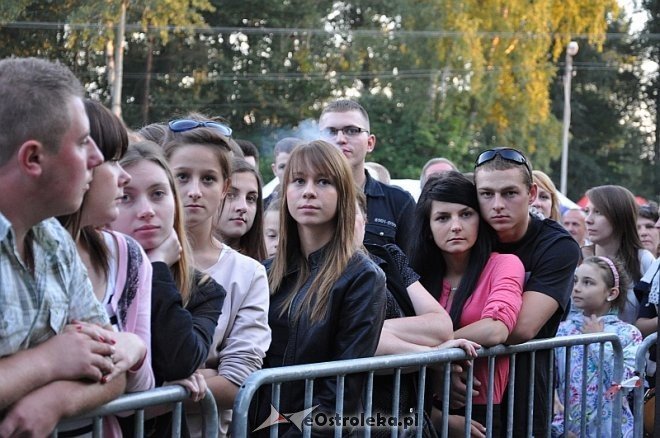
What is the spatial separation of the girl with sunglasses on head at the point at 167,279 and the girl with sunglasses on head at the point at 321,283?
1.71ft

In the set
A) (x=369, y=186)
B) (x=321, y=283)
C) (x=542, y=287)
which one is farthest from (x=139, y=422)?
(x=369, y=186)

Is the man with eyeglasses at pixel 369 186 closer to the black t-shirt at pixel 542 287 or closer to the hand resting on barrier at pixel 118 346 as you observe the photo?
the black t-shirt at pixel 542 287

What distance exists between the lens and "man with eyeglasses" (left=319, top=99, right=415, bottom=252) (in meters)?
5.39

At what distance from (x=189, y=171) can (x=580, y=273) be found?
3.16m

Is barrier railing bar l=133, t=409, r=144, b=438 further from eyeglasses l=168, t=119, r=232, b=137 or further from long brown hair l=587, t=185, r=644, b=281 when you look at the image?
long brown hair l=587, t=185, r=644, b=281

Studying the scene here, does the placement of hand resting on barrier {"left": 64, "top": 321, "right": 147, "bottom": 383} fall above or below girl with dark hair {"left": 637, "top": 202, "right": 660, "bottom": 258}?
above

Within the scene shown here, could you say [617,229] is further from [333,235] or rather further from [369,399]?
[369,399]

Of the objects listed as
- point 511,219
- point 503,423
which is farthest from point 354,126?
point 503,423

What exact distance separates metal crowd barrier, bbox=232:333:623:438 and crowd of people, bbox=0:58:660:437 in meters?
0.05

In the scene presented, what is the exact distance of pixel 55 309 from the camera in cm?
241

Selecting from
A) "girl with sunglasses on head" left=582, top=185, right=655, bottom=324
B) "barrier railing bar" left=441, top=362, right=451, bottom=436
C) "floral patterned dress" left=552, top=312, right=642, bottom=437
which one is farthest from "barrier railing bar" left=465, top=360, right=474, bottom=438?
"girl with sunglasses on head" left=582, top=185, right=655, bottom=324

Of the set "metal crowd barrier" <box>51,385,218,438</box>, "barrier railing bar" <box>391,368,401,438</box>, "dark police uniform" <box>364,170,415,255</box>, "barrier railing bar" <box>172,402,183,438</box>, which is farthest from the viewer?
"dark police uniform" <box>364,170,415,255</box>

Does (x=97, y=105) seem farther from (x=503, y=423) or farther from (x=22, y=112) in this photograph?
(x=503, y=423)

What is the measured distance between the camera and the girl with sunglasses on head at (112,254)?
275cm
